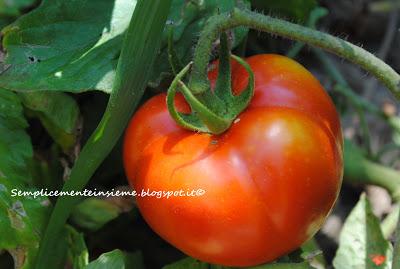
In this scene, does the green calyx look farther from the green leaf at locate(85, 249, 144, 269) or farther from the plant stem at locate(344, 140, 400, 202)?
the plant stem at locate(344, 140, 400, 202)

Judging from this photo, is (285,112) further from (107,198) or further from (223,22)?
(107,198)

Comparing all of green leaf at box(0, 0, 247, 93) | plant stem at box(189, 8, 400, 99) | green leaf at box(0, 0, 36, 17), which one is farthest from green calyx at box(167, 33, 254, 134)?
green leaf at box(0, 0, 36, 17)

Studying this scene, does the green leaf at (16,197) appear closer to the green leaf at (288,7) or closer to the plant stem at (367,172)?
the green leaf at (288,7)

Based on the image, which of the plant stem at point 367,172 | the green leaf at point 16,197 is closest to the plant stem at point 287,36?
the green leaf at point 16,197

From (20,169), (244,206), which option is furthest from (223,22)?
(20,169)

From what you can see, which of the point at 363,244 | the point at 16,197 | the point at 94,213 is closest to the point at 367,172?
the point at 363,244

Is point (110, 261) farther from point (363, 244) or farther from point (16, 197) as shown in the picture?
point (363, 244)

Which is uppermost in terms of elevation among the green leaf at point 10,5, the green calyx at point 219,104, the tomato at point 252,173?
the green leaf at point 10,5

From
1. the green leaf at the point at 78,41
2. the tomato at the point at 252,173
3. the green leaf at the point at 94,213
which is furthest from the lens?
the green leaf at the point at 94,213
